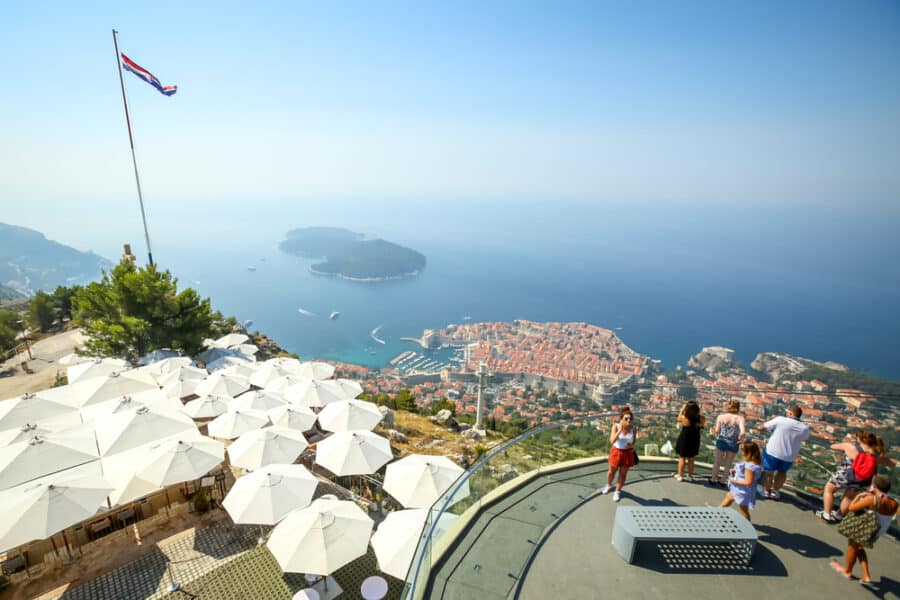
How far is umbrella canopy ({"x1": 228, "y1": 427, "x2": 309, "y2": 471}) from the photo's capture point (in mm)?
9594

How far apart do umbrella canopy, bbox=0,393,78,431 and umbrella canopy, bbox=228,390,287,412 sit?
15.2 ft

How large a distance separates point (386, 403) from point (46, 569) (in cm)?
1359

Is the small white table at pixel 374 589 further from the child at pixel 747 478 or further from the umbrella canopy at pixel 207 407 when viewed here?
the umbrella canopy at pixel 207 407

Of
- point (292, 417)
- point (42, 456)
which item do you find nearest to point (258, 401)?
point (292, 417)

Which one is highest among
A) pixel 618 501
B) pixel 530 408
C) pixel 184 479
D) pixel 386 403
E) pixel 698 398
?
pixel 698 398

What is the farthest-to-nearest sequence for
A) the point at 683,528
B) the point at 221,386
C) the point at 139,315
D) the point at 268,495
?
the point at 139,315, the point at 221,386, the point at 268,495, the point at 683,528

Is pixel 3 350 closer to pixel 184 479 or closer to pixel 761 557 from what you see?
pixel 184 479

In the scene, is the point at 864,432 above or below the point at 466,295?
above

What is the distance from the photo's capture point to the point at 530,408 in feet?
84.3

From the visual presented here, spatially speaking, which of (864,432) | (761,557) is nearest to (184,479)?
(761,557)

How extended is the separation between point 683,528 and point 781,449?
2.21m

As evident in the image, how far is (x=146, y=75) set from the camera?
60.5 feet

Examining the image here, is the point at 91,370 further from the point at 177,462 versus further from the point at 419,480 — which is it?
the point at 419,480

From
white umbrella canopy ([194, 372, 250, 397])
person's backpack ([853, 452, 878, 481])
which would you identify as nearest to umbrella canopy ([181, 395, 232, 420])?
white umbrella canopy ([194, 372, 250, 397])
